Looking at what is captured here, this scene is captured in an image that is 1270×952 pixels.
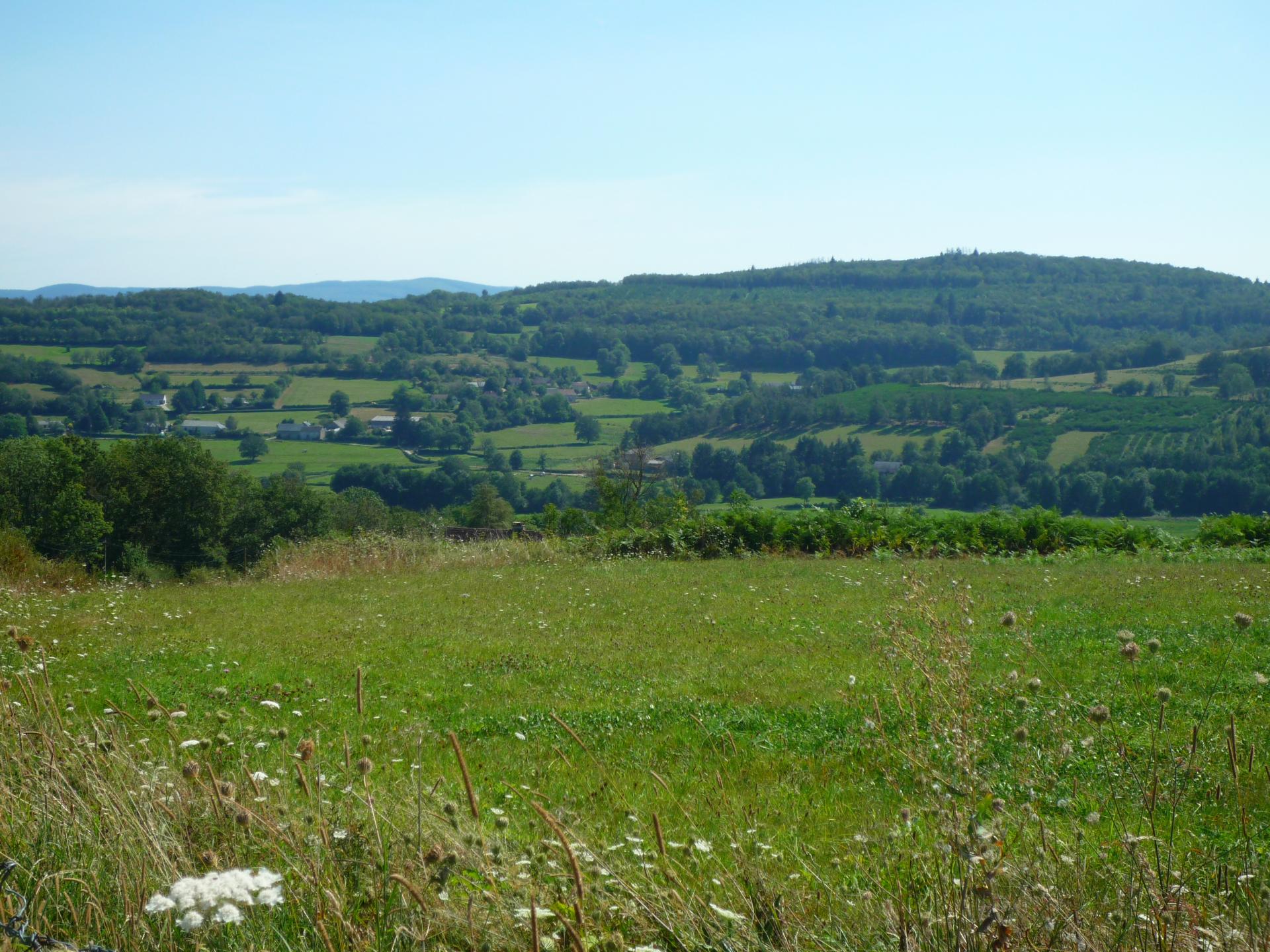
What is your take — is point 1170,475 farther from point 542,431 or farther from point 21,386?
point 21,386

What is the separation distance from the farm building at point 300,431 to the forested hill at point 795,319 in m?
24.7

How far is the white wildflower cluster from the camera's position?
6.49 feet

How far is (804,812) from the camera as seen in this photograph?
4633 mm

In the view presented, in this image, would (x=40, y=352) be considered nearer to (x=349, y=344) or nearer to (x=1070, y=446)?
(x=349, y=344)

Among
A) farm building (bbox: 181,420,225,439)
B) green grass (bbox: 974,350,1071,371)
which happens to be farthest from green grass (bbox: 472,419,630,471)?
green grass (bbox: 974,350,1071,371)

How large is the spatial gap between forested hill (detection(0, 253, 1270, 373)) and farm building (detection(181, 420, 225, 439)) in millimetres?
21891

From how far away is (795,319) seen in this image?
109 meters

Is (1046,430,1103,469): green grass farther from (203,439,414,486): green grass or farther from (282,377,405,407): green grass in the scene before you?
(282,377,405,407): green grass

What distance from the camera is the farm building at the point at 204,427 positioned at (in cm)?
6956

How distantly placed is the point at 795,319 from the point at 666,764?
107 m

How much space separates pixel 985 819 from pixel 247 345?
4042 inches

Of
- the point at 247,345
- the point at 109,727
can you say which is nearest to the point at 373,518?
the point at 109,727

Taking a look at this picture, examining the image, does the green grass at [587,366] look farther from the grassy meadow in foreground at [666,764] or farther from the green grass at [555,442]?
the grassy meadow in foreground at [666,764]

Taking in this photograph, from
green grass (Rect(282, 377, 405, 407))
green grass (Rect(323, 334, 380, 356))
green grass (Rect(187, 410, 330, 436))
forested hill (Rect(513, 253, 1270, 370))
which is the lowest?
green grass (Rect(187, 410, 330, 436))
